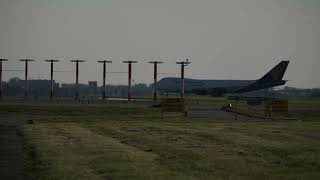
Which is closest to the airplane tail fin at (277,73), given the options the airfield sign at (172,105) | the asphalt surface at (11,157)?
the airfield sign at (172,105)

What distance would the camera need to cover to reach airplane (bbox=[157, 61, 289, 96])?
126 m

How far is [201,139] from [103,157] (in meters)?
7.47

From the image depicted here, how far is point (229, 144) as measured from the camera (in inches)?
882

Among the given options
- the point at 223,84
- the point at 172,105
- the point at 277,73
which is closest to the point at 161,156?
the point at 172,105

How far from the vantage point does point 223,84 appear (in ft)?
455

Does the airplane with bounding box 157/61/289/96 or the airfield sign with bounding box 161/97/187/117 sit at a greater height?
the airplane with bounding box 157/61/289/96

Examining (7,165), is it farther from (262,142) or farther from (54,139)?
(262,142)

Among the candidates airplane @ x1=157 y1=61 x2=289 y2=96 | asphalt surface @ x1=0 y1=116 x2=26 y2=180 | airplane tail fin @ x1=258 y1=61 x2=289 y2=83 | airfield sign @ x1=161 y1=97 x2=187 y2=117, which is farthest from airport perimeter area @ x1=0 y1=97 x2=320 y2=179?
airplane @ x1=157 y1=61 x2=289 y2=96

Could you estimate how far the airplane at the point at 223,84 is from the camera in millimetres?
125750

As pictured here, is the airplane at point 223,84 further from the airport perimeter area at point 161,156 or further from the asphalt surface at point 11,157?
the asphalt surface at point 11,157

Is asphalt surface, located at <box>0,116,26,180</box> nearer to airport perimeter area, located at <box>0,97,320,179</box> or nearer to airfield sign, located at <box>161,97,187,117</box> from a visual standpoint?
airport perimeter area, located at <box>0,97,320,179</box>

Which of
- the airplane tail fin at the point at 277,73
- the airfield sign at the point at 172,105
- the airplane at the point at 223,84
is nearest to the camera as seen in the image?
the airfield sign at the point at 172,105

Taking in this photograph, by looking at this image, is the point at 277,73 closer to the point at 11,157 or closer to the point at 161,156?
the point at 161,156

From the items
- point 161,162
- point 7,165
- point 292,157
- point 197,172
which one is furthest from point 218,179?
point 7,165
